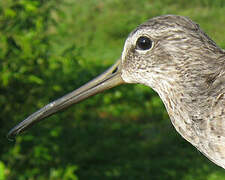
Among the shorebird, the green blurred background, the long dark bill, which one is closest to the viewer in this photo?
the shorebird

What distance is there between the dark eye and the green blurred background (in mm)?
1254

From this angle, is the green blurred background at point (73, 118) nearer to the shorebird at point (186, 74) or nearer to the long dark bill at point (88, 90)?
the long dark bill at point (88, 90)

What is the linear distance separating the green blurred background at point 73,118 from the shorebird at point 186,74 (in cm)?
125

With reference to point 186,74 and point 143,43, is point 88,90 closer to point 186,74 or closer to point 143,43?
point 143,43

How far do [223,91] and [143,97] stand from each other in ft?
15.9

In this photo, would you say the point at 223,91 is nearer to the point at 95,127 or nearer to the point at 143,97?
the point at 95,127

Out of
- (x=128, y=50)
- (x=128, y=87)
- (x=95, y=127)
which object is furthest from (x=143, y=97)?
(x=128, y=50)

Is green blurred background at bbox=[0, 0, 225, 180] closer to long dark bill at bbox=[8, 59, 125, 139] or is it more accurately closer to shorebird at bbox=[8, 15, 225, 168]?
long dark bill at bbox=[8, 59, 125, 139]

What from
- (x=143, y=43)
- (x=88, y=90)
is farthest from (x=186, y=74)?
(x=88, y=90)

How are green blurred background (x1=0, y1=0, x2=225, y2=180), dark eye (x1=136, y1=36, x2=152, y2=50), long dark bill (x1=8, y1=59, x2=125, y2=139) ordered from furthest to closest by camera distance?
1. green blurred background (x1=0, y1=0, x2=225, y2=180)
2. long dark bill (x1=8, y1=59, x2=125, y2=139)
3. dark eye (x1=136, y1=36, x2=152, y2=50)

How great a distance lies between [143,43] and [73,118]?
11.8 ft

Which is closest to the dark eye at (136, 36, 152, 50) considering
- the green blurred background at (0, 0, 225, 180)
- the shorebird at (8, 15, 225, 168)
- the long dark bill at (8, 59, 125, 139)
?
the shorebird at (8, 15, 225, 168)

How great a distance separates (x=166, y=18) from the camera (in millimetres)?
2309

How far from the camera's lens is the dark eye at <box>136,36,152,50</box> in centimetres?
234
